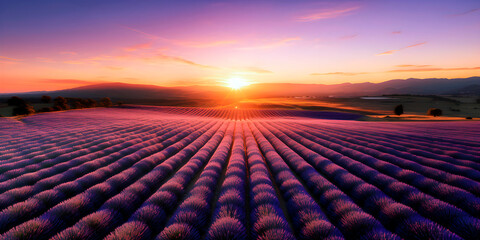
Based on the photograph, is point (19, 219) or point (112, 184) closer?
point (19, 219)

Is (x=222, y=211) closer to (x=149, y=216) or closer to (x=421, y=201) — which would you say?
(x=149, y=216)

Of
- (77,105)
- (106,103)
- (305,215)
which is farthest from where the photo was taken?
(106,103)

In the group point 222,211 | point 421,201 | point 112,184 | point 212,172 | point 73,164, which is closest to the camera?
point 222,211

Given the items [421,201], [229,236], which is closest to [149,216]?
[229,236]

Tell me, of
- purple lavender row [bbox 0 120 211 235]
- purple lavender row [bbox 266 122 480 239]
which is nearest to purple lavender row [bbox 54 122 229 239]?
purple lavender row [bbox 0 120 211 235]

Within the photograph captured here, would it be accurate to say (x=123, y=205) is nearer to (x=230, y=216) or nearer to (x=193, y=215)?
(x=193, y=215)

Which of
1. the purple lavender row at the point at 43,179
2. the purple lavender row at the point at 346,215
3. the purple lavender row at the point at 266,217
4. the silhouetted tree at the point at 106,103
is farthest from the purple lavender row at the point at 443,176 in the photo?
the silhouetted tree at the point at 106,103

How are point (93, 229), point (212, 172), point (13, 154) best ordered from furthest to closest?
point (13, 154) < point (212, 172) < point (93, 229)

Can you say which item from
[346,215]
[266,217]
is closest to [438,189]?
[346,215]

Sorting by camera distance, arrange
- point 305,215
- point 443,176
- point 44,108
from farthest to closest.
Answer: point 44,108 < point 443,176 < point 305,215

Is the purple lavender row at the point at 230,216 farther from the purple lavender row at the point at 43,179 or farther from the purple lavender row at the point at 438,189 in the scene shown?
the purple lavender row at the point at 43,179
